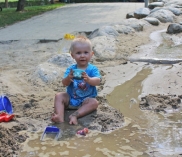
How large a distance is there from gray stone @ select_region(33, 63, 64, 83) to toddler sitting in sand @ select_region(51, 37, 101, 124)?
1.04 metres

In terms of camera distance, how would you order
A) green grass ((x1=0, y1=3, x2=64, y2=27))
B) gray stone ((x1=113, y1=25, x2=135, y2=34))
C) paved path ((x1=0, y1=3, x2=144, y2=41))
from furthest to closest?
green grass ((x1=0, y1=3, x2=64, y2=27)) < paved path ((x1=0, y1=3, x2=144, y2=41)) < gray stone ((x1=113, y1=25, x2=135, y2=34))

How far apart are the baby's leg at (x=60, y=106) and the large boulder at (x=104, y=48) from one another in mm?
2435

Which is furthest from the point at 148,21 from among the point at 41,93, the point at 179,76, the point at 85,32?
the point at 41,93

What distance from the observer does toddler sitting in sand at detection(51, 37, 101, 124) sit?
12.1 feet

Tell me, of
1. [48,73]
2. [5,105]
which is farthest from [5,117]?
[48,73]

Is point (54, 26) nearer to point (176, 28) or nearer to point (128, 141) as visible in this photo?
point (176, 28)

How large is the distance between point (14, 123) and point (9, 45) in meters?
4.82

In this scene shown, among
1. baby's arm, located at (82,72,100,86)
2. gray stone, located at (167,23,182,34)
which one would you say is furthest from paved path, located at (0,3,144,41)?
baby's arm, located at (82,72,100,86)

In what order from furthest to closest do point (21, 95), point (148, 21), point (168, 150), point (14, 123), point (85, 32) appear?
point (148, 21)
point (85, 32)
point (21, 95)
point (14, 123)
point (168, 150)

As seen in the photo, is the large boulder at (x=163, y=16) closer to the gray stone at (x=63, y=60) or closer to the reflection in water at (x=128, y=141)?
the gray stone at (x=63, y=60)

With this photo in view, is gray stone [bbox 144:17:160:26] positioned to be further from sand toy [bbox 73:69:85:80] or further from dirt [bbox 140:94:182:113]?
sand toy [bbox 73:69:85:80]

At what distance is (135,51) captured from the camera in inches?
259

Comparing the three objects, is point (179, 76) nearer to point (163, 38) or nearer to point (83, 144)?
point (83, 144)

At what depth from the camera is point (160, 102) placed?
4.14 m
